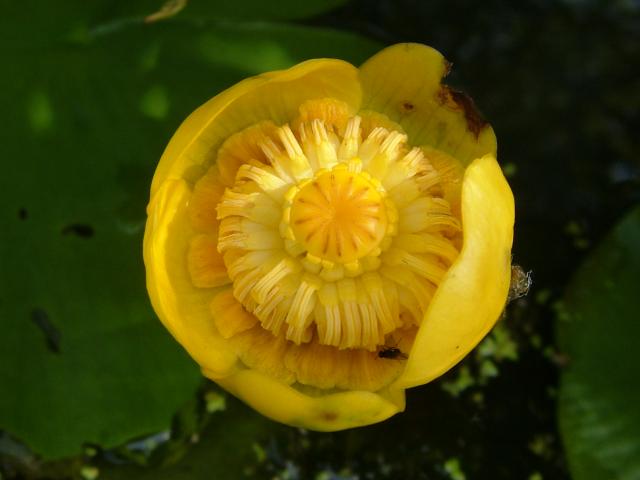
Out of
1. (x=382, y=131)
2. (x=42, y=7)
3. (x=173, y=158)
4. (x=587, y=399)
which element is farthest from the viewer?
(x=587, y=399)

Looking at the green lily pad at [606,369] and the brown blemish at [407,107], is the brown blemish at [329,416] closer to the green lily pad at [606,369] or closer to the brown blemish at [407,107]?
the brown blemish at [407,107]

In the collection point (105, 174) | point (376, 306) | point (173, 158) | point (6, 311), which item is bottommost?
point (6, 311)

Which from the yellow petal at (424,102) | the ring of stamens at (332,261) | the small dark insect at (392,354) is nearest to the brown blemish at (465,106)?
the yellow petal at (424,102)

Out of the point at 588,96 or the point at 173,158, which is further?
the point at 588,96

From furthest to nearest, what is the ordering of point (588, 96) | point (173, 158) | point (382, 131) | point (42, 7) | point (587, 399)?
point (588, 96) → point (587, 399) → point (42, 7) → point (382, 131) → point (173, 158)

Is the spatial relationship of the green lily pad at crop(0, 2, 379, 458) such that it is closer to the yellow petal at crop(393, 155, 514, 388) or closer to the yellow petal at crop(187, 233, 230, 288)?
the yellow petal at crop(187, 233, 230, 288)

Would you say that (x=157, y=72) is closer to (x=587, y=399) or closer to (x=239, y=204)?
(x=239, y=204)

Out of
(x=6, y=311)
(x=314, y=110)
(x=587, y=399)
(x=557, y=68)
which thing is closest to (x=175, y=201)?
(x=314, y=110)
